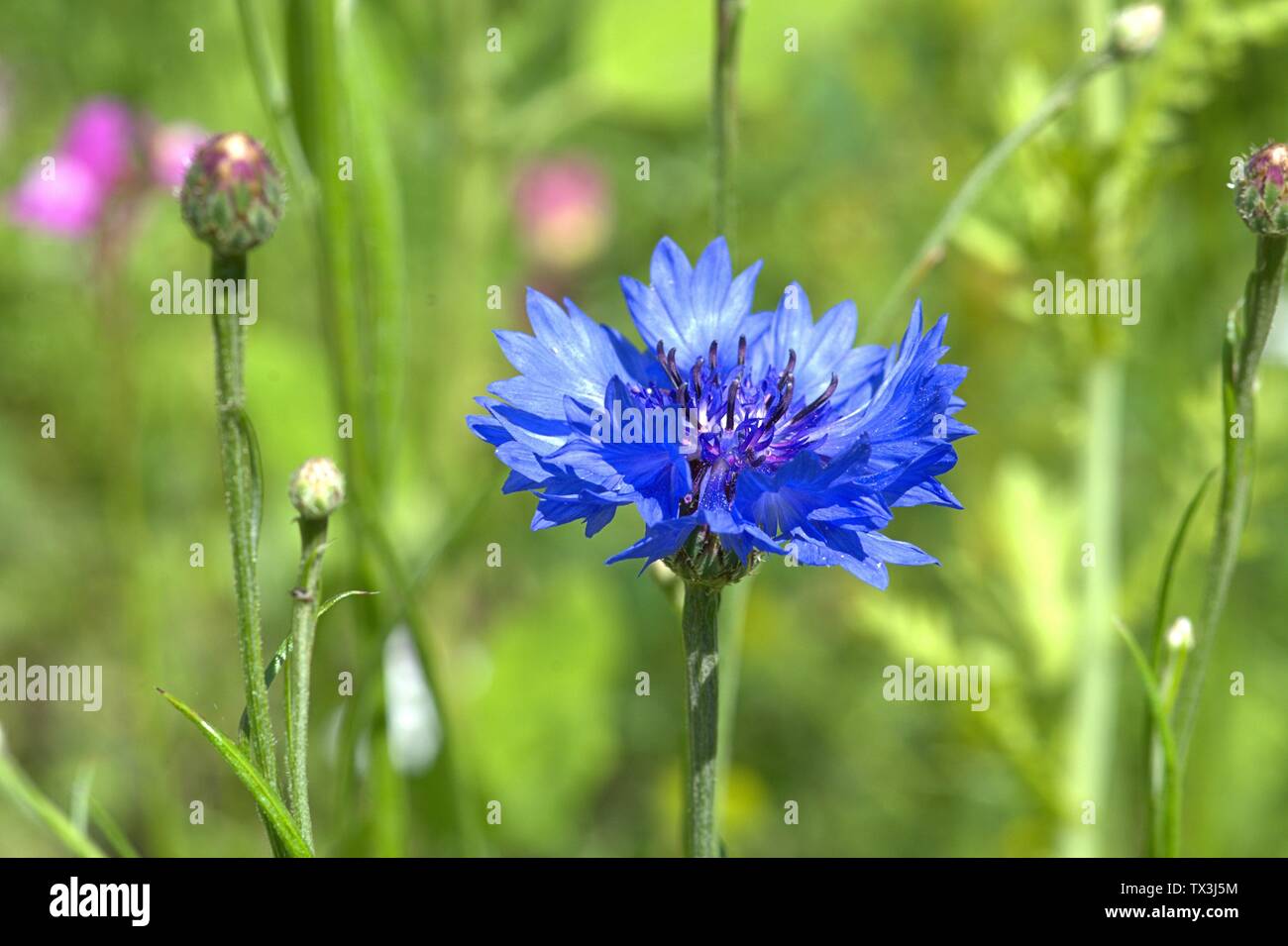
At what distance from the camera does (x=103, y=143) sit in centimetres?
237

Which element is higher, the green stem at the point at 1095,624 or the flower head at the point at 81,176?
the flower head at the point at 81,176

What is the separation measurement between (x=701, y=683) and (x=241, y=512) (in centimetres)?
36

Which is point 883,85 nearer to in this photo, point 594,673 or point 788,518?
point 594,673

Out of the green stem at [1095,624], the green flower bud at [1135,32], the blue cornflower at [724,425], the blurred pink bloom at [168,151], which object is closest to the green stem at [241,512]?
the blue cornflower at [724,425]

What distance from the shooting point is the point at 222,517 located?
2.85 metres

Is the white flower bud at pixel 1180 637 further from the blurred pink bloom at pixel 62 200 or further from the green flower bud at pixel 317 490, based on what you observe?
the blurred pink bloom at pixel 62 200

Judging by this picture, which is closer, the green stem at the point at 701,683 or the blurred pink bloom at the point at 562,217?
the green stem at the point at 701,683

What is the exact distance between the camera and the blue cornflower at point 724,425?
0.95m

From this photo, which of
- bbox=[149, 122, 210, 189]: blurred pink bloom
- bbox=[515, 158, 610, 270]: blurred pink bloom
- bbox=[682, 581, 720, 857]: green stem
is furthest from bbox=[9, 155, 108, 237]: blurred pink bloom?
bbox=[682, 581, 720, 857]: green stem

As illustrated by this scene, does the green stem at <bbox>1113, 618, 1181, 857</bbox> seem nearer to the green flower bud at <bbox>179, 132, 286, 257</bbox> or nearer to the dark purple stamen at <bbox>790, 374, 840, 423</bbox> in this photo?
the dark purple stamen at <bbox>790, 374, 840, 423</bbox>

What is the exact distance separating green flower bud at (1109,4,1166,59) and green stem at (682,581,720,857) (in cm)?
74

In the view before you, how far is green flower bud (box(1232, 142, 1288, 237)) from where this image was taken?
975 mm

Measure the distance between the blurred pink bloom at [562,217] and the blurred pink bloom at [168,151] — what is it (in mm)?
997
